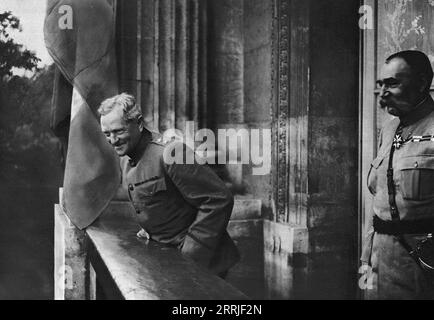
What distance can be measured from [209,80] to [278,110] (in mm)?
622

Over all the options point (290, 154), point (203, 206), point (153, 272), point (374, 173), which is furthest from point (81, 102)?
point (374, 173)

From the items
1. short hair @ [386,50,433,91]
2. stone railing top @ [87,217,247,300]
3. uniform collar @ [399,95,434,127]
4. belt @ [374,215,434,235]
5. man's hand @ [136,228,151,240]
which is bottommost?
stone railing top @ [87,217,247,300]

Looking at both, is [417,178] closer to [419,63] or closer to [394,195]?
[394,195]

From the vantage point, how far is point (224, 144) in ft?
13.8

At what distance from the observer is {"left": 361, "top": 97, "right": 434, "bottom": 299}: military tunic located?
237 centimetres

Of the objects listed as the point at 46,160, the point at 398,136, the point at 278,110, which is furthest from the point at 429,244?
the point at 46,160

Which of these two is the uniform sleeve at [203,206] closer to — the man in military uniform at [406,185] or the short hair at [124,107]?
the short hair at [124,107]

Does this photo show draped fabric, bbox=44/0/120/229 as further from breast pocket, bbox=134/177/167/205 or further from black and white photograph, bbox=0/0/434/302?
breast pocket, bbox=134/177/167/205

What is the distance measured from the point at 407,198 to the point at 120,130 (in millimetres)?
1354

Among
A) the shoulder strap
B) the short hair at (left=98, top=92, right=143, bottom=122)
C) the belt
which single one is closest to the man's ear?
the shoulder strap

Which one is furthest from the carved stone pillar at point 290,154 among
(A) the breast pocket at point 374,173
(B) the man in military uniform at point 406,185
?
(B) the man in military uniform at point 406,185

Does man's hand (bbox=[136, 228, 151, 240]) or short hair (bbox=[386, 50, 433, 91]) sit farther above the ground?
short hair (bbox=[386, 50, 433, 91])

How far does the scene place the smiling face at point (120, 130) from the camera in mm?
2441

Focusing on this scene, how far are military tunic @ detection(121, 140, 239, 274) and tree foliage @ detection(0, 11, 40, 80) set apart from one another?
1834 millimetres
